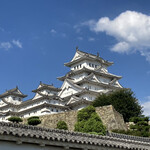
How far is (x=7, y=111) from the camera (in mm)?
72188

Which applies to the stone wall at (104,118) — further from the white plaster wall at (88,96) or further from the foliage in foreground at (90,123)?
the white plaster wall at (88,96)

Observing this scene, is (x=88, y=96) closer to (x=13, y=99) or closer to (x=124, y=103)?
(x=124, y=103)

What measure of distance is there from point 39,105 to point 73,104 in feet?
25.8

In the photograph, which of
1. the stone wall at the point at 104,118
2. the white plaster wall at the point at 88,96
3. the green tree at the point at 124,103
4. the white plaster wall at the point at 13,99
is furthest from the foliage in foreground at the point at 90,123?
the white plaster wall at the point at 13,99

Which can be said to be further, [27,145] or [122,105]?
[122,105]

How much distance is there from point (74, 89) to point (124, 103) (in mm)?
20632

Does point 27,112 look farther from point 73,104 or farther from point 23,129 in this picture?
point 23,129

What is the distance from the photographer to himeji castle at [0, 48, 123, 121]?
6181 cm

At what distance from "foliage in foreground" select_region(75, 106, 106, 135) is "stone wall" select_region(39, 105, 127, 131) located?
562cm

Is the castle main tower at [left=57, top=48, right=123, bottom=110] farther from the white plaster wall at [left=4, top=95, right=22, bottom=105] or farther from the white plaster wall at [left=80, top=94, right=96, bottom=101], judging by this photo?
the white plaster wall at [left=4, top=95, right=22, bottom=105]

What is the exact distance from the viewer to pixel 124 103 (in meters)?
45.6

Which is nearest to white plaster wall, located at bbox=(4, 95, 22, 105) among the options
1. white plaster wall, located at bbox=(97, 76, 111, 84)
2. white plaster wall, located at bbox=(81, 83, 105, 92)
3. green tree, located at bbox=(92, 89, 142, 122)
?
white plaster wall, located at bbox=(81, 83, 105, 92)

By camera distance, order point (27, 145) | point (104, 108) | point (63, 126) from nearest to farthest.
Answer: point (27, 145) → point (63, 126) → point (104, 108)

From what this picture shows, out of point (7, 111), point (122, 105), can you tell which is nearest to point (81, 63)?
point (7, 111)
